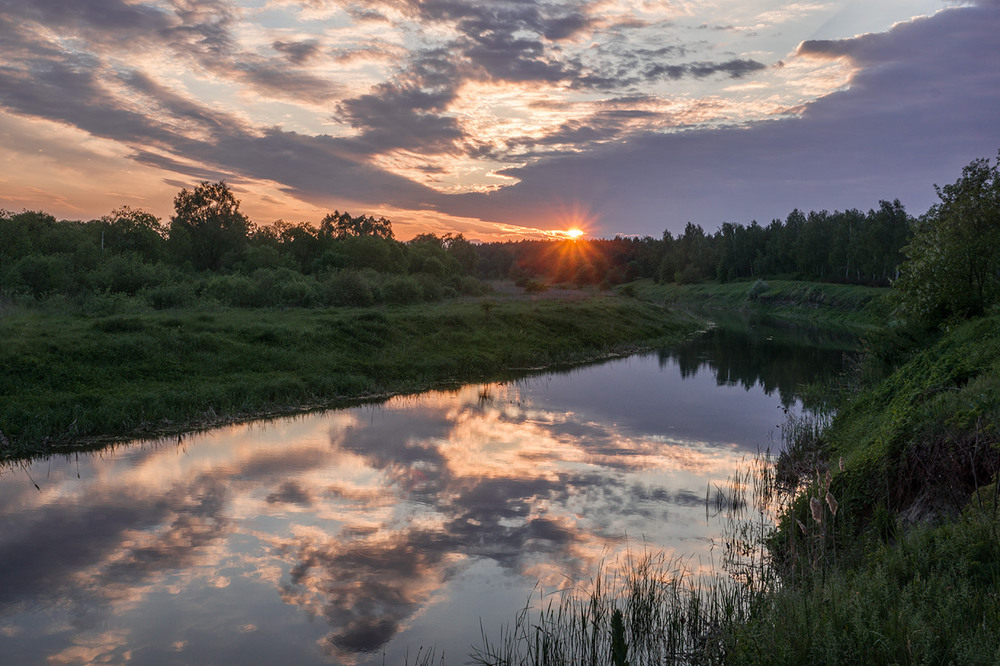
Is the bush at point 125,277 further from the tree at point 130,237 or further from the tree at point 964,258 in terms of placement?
the tree at point 964,258

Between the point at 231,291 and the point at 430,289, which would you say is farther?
the point at 430,289

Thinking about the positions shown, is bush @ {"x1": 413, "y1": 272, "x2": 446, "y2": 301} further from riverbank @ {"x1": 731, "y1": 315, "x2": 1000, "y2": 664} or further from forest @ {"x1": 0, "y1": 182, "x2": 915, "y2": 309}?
riverbank @ {"x1": 731, "y1": 315, "x2": 1000, "y2": 664}

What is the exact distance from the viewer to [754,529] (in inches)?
571

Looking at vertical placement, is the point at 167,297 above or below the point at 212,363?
above

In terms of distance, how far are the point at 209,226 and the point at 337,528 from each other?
86.0 meters

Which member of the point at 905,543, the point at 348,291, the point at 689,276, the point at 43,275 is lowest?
the point at 905,543

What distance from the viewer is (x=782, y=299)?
113 meters

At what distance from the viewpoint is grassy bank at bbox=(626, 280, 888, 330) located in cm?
9012

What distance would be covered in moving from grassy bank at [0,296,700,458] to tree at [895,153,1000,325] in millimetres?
21627

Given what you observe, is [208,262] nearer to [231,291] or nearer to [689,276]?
[231,291]

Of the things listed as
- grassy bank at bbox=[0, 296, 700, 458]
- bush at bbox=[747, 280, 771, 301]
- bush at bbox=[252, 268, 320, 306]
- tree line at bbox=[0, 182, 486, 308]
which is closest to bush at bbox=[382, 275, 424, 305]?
tree line at bbox=[0, 182, 486, 308]

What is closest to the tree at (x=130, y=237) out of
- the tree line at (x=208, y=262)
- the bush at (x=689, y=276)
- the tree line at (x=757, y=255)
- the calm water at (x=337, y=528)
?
the tree line at (x=208, y=262)

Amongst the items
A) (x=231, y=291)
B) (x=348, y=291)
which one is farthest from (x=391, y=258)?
(x=231, y=291)

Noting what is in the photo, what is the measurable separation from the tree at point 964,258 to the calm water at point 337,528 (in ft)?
28.8
